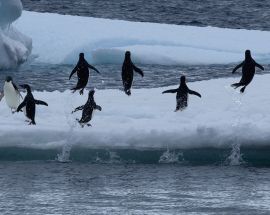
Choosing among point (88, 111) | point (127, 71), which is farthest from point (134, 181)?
point (127, 71)

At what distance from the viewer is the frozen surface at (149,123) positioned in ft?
41.2

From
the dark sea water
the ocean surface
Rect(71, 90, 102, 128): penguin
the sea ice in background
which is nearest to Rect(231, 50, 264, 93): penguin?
Rect(71, 90, 102, 128): penguin

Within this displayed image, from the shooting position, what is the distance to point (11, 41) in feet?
73.3

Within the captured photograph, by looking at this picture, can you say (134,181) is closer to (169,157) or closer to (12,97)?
(169,157)

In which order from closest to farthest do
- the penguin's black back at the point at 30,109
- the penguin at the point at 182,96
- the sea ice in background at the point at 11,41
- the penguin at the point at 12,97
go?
the penguin's black back at the point at 30,109, the penguin at the point at 182,96, the penguin at the point at 12,97, the sea ice in background at the point at 11,41

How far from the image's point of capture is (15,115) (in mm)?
13914

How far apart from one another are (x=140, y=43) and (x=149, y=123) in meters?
10.9

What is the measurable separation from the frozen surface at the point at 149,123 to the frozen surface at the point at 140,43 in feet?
27.7

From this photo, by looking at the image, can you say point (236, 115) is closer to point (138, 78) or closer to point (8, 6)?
point (138, 78)

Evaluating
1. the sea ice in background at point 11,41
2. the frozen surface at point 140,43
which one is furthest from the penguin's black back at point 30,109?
the frozen surface at point 140,43

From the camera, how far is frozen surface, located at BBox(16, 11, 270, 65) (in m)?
23.2

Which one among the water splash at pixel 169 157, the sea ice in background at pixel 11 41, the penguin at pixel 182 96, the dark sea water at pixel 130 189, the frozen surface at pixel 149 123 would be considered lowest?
the dark sea water at pixel 130 189

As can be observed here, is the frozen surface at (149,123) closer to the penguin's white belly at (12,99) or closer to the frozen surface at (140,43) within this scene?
the penguin's white belly at (12,99)

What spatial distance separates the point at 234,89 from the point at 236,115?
5.76ft
